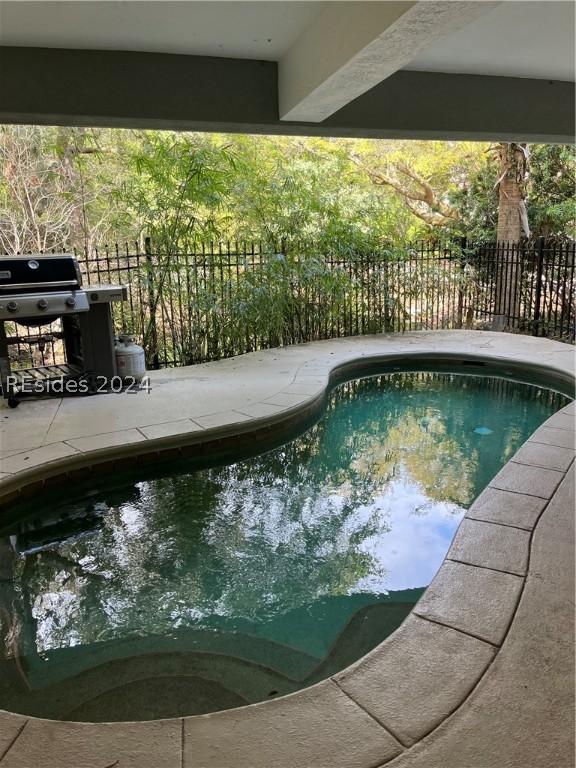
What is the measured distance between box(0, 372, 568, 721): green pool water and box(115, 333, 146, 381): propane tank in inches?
69.2

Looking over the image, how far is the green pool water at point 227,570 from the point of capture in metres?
2.13

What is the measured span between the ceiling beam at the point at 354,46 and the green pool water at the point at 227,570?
2432mm

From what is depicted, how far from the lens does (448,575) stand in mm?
2289

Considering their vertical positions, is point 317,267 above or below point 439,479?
above

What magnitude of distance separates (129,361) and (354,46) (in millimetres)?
3834

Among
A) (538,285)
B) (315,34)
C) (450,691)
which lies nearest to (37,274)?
(315,34)

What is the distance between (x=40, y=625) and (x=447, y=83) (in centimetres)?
399

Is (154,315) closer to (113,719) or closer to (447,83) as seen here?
(447,83)

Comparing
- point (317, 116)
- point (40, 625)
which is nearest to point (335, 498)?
point (40, 625)

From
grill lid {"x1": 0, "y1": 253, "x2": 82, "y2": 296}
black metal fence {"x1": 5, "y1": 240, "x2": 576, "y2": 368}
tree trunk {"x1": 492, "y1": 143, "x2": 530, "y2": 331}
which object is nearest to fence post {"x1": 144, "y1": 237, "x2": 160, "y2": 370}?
black metal fence {"x1": 5, "y1": 240, "x2": 576, "y2": 368}

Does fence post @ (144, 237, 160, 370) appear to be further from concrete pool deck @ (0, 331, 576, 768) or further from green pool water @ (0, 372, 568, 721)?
concrete pool deck @ (0, 331, 576, 768)

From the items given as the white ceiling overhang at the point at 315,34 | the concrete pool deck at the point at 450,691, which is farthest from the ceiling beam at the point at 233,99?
the concrete pool deck at the point at 450,691

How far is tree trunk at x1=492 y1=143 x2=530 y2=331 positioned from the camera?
8.74 meters

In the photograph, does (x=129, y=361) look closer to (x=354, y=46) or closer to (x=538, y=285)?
(x=354, y=46)
